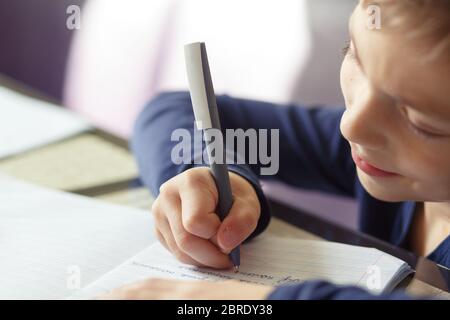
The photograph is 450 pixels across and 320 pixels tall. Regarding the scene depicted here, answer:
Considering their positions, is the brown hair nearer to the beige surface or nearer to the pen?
the pen

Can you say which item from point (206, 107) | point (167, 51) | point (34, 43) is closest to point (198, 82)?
point (206, 107)

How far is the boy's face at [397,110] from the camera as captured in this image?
1.25 feet

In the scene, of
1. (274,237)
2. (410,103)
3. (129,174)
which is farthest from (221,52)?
(410,103)

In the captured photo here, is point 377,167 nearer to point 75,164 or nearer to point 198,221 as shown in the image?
point 198,221

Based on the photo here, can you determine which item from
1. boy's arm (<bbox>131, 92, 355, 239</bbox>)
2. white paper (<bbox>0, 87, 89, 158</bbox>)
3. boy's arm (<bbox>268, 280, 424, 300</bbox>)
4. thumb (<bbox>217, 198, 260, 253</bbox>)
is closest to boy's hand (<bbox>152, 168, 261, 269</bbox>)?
thumb (<bbox>217, 198, 260, 253</bbox>)

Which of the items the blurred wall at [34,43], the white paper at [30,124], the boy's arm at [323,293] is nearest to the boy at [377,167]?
the boy's arm at [323,293]

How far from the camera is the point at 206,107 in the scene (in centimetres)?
46

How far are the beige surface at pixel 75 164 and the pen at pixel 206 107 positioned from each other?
0.24m

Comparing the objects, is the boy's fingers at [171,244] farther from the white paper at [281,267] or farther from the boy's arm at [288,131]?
the boy's arm at [288,131]

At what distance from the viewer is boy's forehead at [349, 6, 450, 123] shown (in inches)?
14.9

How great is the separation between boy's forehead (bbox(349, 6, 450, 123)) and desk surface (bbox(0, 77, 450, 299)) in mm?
149

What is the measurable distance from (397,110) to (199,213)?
16 cm
